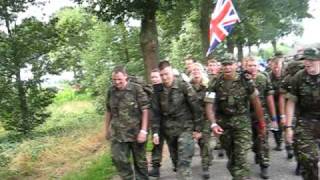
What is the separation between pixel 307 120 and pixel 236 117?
1.10 metres

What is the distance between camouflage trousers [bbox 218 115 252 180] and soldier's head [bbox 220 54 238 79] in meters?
0.59

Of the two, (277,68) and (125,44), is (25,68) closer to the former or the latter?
(277,68)

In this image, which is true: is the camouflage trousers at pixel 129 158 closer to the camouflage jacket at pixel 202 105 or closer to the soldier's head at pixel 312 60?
the camouflage jacket at pixel 202 105

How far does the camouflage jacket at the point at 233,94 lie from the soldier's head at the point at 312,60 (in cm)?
110

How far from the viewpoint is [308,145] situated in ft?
21.6

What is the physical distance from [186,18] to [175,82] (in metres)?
18.6

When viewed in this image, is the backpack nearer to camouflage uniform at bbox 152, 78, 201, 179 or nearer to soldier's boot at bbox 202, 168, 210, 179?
camouflage uniform at bbox 152, 78, 201, 179

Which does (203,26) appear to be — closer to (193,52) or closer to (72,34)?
(72,34)

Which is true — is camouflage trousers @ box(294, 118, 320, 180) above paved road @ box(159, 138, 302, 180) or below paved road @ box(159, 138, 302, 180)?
above

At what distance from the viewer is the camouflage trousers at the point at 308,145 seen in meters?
6.58

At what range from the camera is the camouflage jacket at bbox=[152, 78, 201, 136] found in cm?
804

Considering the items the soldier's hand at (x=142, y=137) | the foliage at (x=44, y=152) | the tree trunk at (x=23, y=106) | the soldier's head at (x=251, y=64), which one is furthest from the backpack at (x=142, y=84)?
the tree trunk at (x=23, y=106)

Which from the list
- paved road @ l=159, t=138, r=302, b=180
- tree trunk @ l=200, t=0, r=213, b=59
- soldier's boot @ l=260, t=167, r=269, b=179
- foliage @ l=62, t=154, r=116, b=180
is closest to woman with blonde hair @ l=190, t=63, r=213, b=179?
paved road @ l=159, t=138, r=302, b=180

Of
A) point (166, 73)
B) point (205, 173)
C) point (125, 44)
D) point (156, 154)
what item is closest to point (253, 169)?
point (205, 173)
